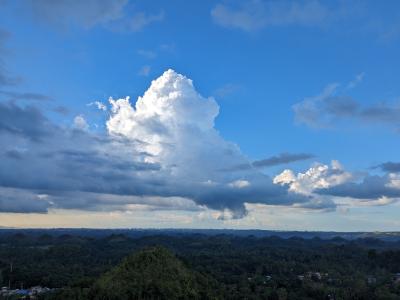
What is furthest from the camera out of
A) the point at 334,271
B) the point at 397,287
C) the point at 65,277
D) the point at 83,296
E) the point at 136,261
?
the point at 334,271

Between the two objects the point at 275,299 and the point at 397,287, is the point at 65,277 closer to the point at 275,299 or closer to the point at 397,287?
the point at 275,299

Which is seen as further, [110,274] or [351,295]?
[351,295]

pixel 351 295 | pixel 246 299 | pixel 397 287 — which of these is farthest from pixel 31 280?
pixel 397 287

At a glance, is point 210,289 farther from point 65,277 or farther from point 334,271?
point 334,271

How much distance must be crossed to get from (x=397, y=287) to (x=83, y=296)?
104m

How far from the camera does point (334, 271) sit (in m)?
197

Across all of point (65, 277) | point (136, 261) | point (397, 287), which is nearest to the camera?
point (136, 261)

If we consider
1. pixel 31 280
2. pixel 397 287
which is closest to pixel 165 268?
pixel 31 280

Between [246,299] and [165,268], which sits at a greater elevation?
[165,268]

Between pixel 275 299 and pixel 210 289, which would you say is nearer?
pixel 210 289

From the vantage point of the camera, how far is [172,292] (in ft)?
408

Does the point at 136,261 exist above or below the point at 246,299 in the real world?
above

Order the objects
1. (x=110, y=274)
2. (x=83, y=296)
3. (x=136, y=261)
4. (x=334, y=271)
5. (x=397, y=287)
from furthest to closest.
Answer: (x=334, y=271)
(x=397, y=287)
(x=136, y=261)
(x=110, y=274)
(x=83, y=296)

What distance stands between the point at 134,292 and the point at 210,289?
25.3m
